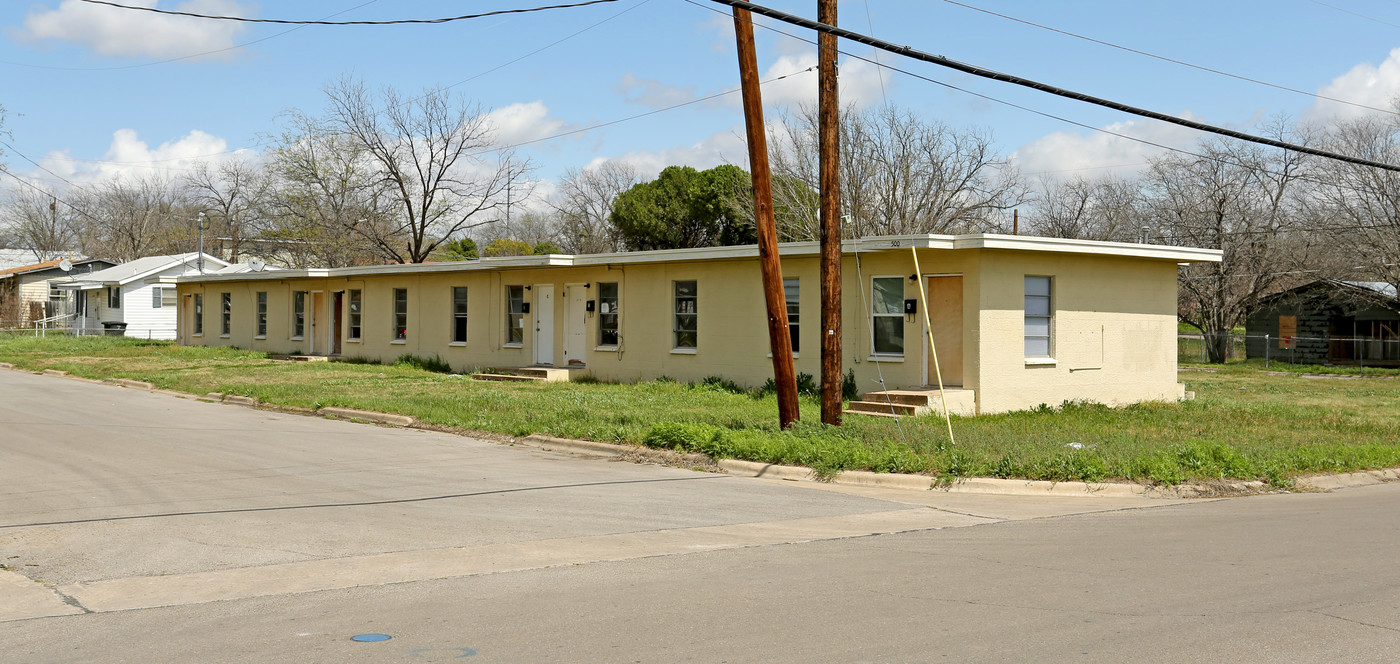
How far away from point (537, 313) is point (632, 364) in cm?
401

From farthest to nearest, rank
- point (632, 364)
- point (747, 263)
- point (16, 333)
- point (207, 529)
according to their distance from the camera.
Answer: point (16, 333) → point (632, 364) → point (747, 263) → point (207, 529)

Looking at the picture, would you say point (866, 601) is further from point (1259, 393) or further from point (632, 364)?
point (1259, 393)

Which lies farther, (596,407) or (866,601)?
(596,407)

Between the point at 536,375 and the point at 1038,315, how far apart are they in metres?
12.1

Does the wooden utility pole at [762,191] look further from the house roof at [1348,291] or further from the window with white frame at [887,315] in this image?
the house roof at [1348,291]

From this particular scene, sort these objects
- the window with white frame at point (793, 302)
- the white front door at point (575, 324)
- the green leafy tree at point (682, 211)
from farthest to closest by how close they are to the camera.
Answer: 1. the green leafy tree at point (682, 211)
2. the white front door at point (575, 324)
3. the window with white frame at point (793, 302)

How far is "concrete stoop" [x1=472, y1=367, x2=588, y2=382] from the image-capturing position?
86.4ft

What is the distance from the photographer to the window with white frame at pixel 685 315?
24578 mm

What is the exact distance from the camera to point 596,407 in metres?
19.0

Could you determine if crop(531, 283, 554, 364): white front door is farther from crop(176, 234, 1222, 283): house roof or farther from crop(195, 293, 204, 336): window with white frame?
crop(195, 293, 204, 336): window with white frame

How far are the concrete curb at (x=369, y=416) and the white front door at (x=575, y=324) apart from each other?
8.38 metres

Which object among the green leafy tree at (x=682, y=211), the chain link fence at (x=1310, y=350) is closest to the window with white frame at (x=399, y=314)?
the green leafy tree at (x=682, y=211)

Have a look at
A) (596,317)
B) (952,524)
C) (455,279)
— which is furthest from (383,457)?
A: (455,279)

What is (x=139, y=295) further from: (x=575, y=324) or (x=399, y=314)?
(x=575, y=324)
